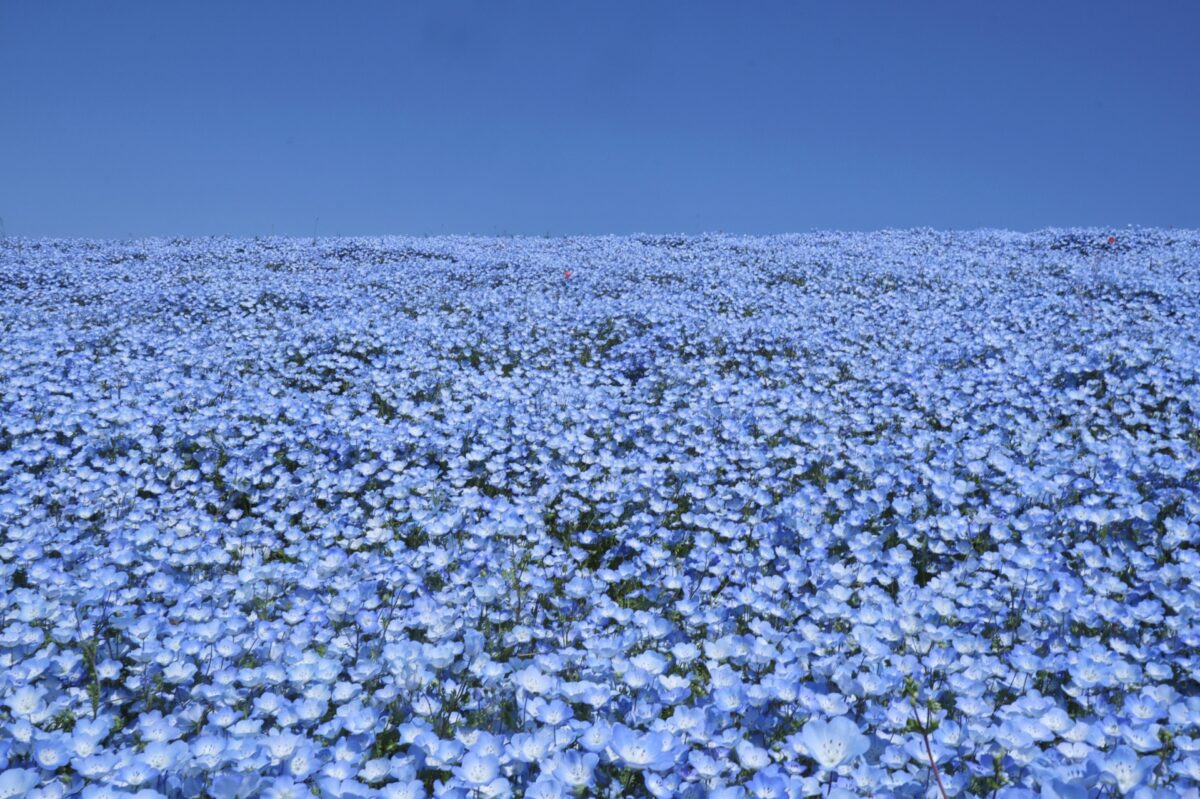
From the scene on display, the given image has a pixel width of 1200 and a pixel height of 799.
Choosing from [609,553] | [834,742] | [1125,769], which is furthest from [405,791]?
[609,553]

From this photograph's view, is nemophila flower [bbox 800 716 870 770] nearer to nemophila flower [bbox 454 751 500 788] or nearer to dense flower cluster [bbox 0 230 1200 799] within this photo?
dense flower cluster [bbox 0 230 1200 799]

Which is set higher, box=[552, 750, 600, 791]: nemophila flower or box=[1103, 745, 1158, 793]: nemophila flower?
box=[1103, 745, 1158, 793]: nemophila flower

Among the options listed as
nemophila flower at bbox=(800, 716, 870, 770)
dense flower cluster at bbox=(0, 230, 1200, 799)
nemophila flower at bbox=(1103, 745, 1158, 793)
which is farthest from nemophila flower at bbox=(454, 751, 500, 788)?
nemophila flower at bbox=(1103, 745, 1158, 793)

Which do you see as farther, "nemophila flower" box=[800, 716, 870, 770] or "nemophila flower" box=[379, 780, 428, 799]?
"nemophila flower" box=[379, 780, 428, 799]

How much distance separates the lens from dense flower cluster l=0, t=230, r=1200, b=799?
249 cm

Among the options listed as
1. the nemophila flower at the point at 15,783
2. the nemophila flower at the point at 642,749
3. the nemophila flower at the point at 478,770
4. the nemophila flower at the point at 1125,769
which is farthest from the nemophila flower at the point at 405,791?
the nemophila flower at the point at 1125,769

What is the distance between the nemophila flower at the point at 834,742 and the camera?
2.24 m

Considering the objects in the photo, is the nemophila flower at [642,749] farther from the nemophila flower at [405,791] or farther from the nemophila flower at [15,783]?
the nemophila flower at [15,783]

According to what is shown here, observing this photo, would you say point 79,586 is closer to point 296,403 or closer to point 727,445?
point 296,403

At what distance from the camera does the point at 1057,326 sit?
8.57m

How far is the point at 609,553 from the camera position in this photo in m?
4.61

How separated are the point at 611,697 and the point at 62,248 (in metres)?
22.5

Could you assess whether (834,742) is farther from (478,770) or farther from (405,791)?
(405,791)

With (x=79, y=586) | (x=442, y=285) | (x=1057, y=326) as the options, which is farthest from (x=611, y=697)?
(x=442, y=285)
